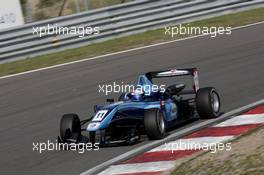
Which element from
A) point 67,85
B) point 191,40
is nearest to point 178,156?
point 67,85

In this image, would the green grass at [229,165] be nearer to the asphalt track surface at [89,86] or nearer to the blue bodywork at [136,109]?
the asphalt track surface at [89,86]

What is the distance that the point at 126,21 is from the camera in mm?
19188

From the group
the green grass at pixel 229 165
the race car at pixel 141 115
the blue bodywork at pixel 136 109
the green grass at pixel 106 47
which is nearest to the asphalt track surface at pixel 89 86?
the race car at pixel 141 115

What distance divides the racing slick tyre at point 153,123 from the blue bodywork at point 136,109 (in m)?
0.22

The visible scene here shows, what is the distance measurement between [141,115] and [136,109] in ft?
0.30

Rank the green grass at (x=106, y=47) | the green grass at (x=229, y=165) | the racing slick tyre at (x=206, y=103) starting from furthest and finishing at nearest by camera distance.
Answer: the green grass at (x=106, y=47), the racing slick tyre at (x=206, y=103), the green grass at (x=229, y=165)

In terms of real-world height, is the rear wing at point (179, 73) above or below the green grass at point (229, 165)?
above

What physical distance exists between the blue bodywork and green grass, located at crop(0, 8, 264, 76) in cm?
859

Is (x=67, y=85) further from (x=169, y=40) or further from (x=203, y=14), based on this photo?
(x=203, y=14)

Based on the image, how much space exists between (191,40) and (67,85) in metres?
5.11

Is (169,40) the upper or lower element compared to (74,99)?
upper

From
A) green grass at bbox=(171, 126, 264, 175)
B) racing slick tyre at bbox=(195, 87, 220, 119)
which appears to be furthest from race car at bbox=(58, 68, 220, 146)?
green grass at bbox=(171, 126, 264, 175)

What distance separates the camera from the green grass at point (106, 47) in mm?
17094

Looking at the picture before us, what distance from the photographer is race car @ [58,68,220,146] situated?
26.1 feet
